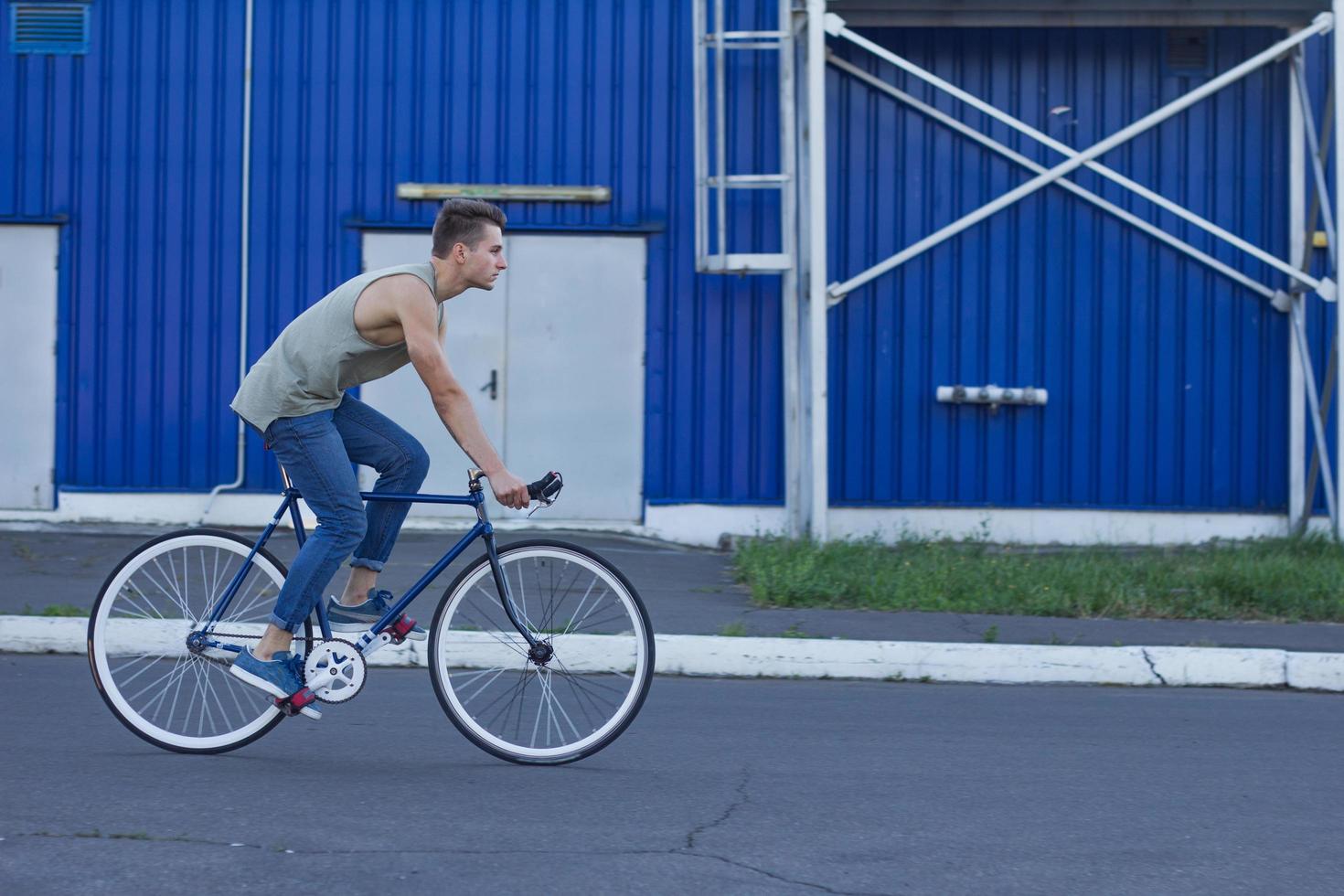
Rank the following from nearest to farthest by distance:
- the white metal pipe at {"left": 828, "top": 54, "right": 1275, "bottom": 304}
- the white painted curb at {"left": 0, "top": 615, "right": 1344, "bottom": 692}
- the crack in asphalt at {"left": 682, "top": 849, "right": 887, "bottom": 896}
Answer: the crack in asphalt at {"left": 682, "top": 849, "right": 887, "bottom": 896} < the white painted curb at {"left": 0, "top": 615, "right": 1344, "bottom": 692} < the white metal pipe at {"left": 828, "top": 54, "right": 1275, "bottom": 304}

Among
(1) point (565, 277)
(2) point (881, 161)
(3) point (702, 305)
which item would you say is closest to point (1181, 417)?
(2) point (881, 161)

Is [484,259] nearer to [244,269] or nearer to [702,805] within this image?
[702,805]

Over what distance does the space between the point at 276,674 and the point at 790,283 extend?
6771 mm

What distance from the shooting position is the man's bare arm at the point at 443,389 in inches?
177

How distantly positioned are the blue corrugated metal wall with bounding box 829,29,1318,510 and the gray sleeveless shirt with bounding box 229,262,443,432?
22.8 feet

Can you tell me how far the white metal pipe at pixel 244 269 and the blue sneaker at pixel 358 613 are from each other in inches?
267

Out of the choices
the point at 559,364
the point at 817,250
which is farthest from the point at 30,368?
the point at 817,250

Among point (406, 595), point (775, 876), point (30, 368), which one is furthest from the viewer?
point (30, 368)

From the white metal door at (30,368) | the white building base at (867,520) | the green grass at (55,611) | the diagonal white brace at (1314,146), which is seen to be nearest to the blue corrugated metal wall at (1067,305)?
the white building base at (867,520)

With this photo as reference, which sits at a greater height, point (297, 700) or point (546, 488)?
point (546, 488)

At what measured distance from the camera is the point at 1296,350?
11.1m

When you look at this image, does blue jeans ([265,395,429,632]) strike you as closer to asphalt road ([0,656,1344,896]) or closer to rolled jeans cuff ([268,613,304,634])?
rolled jeans cuff ([268,613,304,634])

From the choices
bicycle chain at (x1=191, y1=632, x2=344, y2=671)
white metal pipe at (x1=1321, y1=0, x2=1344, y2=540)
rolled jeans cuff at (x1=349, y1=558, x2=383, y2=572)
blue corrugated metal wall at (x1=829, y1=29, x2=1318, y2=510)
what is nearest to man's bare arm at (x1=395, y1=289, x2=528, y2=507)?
rolled jeans cuff at (x1=349, y1=558, x2=383, y2=572)

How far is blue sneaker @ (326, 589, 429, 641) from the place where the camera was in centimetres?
474
